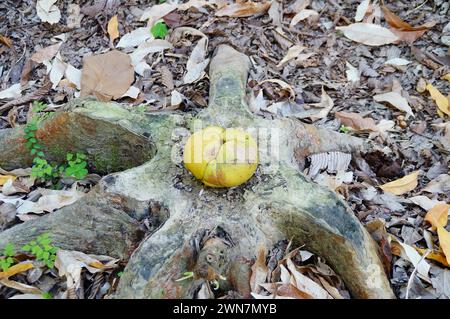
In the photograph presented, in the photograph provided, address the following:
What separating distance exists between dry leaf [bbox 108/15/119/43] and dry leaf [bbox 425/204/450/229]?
2662 mm

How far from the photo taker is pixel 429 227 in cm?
288

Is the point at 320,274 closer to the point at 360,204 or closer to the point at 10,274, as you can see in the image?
the point at 360,204

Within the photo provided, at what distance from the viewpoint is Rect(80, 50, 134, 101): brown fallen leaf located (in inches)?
147

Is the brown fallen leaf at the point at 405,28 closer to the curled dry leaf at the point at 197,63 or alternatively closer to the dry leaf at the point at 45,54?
the curled dry leaf at the point at 197,63

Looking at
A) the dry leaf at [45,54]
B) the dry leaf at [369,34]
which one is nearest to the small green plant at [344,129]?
the dry leaf at [369,34]

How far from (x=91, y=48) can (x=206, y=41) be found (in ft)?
3.01

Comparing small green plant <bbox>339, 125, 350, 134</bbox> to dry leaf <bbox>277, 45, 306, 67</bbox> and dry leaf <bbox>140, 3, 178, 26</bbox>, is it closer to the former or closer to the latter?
dry leaf <bbox>277, 45, 306, 67</bbox>

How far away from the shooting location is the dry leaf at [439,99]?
11.6 ft

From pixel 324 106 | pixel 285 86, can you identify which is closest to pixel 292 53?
pixel 285 86

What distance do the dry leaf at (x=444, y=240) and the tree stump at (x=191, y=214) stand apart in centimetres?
38

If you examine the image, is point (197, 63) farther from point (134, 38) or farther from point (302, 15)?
point (302, 15)

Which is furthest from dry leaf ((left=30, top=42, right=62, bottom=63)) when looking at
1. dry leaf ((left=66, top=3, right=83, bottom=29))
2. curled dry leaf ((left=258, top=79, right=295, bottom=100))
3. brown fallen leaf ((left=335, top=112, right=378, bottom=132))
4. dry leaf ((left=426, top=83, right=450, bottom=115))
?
dry leaf ((left=426, top=83, right=450, bottom=115))

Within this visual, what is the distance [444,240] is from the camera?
2721 mm

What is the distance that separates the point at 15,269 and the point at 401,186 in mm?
2163
